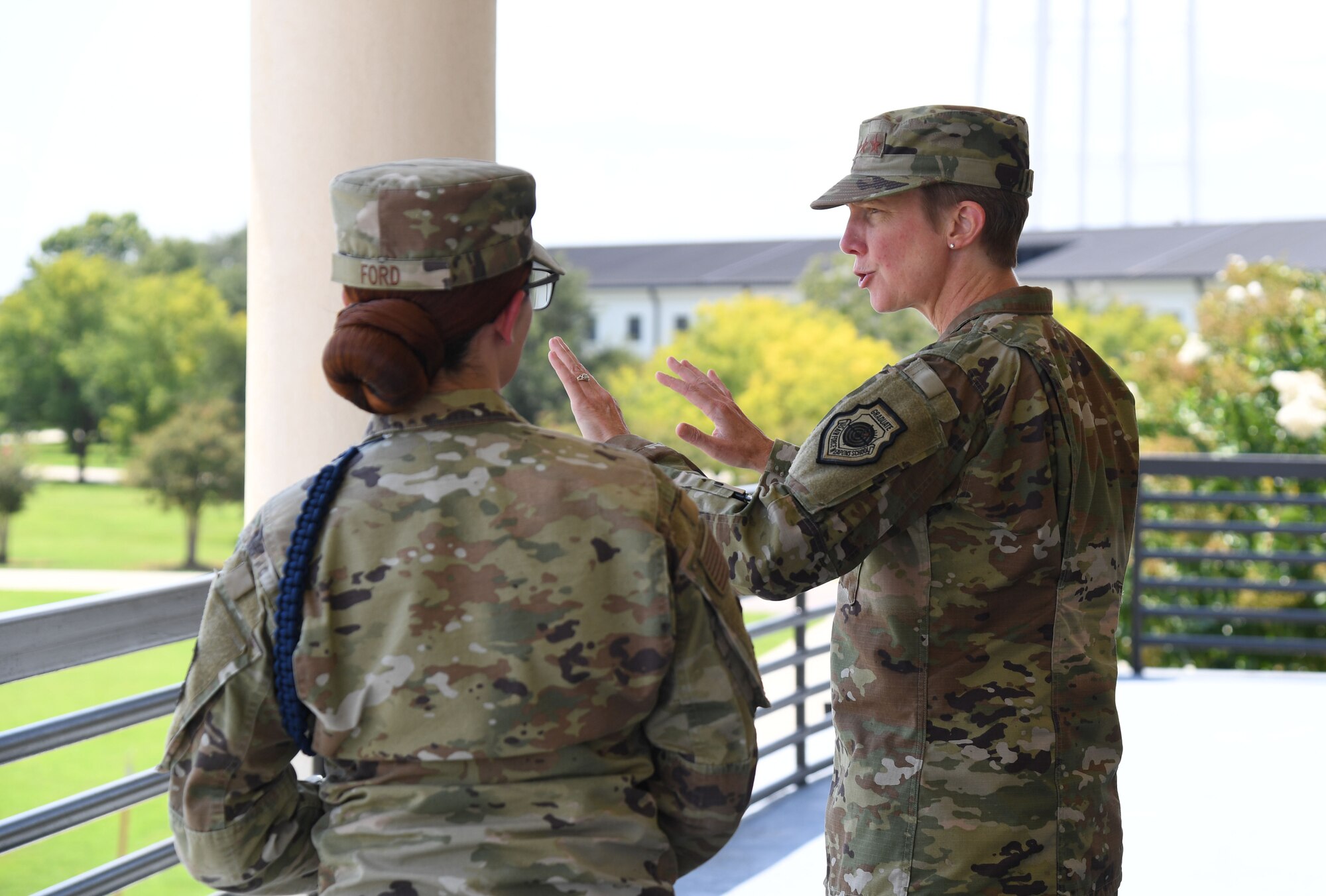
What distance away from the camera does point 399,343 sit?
1100 millimetres

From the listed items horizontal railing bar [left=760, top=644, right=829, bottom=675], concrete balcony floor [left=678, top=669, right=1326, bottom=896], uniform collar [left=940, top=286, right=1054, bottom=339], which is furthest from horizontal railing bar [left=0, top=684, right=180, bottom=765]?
horizontal railing bar [left=760, top=644, right=829, bottom=675]

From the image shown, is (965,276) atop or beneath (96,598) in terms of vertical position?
atop

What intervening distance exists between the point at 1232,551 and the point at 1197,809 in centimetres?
224

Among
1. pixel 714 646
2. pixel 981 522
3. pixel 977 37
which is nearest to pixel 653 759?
pixel 714 646

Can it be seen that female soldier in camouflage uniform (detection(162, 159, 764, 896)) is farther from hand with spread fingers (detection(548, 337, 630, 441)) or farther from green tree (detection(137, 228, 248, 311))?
green tree (detection(137, 228, 248, 311))

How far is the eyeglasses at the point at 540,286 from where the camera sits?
1.26 metres

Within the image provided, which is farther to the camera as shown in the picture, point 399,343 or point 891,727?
point 891,727

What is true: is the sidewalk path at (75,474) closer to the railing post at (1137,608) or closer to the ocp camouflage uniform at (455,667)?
the railing post at (1137,608)

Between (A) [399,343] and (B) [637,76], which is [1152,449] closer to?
(A) [399,343]

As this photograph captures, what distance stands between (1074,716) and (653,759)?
680mm

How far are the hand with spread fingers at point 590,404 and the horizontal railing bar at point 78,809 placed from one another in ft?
2.54

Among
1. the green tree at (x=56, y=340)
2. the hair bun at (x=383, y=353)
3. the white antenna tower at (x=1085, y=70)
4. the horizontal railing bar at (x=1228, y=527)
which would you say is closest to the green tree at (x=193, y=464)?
the green tree at (x=56, y=340)

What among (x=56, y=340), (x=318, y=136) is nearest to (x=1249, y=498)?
(x=318, y=136)

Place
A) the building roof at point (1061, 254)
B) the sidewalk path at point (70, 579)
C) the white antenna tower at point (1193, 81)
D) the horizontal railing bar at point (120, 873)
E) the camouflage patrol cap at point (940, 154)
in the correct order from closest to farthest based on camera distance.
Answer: the camouflage patrol cap at point (940, 154) → the horizontal railing bar at point (120, 873) → the white antenna tower at point (1193, 81) → the sidewalk path at point (70, 579) → the building roof at point (1061, 254)
